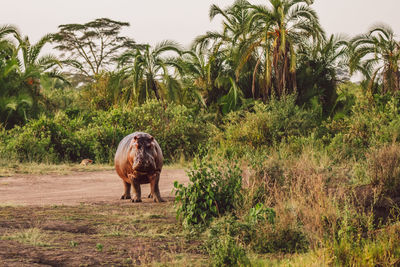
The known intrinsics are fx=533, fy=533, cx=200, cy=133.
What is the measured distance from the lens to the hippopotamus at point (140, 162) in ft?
26.0

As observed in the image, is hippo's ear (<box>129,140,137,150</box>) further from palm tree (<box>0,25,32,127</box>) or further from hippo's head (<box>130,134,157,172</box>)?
palm tree (<box>0,25,32,127</box>)

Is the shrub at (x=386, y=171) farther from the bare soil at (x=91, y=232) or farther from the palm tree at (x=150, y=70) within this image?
the palm tree at (x=150, y=70)

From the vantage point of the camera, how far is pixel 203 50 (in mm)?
24422

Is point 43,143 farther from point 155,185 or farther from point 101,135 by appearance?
point 155,185

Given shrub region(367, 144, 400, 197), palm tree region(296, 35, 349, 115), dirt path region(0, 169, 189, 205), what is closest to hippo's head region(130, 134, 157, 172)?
dirt path region(0, 169, 189, 205)

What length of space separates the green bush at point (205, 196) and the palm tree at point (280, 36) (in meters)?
13.4

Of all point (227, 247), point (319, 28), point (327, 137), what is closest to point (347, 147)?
point (327, 137)

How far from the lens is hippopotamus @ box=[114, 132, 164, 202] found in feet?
26.0

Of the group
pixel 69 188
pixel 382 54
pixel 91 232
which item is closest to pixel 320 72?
pixel 382 54

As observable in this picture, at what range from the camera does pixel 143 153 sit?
7.91m

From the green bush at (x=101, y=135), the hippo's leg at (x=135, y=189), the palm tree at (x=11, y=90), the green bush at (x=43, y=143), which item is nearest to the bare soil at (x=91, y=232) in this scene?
the hippo's leg at (x=135, y=189)

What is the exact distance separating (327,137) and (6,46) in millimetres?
12452

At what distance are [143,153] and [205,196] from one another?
139cm

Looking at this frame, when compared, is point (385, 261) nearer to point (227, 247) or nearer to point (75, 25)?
point (227, 247)
